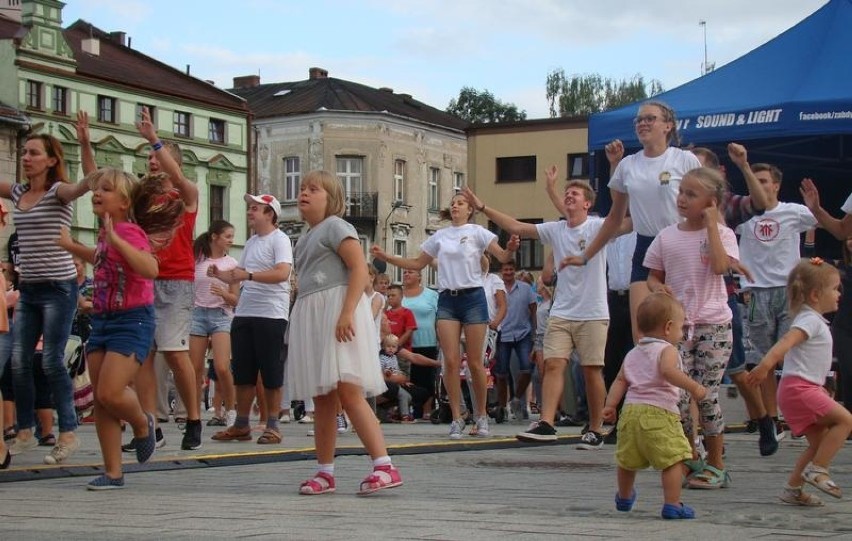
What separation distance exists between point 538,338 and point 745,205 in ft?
18.0

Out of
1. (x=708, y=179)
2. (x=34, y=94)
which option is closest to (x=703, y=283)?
(x=708, y=179)

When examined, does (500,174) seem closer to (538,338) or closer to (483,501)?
(538,338)

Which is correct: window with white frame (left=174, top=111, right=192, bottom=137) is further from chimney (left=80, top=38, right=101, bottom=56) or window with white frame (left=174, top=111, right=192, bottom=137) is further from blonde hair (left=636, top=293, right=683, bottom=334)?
blonde hair (left=636, top=293, right=683, bottom=334)

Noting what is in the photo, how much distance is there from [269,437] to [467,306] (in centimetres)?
209

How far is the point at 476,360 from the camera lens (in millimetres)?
12477

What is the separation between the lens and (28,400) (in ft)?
31.2

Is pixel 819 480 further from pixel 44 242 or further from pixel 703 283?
pixel 44 242

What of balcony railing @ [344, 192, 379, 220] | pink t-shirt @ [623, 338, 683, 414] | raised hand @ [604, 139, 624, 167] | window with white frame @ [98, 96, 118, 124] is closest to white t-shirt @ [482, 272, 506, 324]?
raised hand @ [604, 139, 624, 167]

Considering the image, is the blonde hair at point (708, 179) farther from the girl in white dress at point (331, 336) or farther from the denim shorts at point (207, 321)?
the denim shorts at point (207, 321)

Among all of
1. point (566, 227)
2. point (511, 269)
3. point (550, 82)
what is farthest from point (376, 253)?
point (550, 82)

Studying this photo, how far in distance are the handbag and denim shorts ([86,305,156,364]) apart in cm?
629

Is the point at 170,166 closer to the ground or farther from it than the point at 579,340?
farther from it

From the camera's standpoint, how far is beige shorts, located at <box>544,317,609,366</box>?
37.0 feet

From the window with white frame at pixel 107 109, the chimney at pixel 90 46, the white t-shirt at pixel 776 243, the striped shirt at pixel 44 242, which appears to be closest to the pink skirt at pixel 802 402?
the white t-shirt at pixel 776 243
